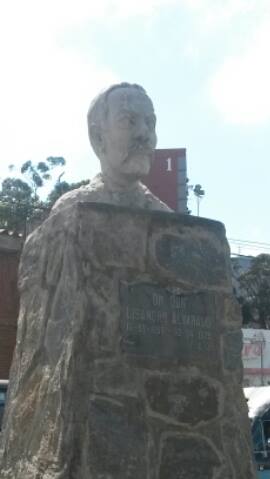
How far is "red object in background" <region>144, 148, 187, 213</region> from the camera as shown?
2675 cm

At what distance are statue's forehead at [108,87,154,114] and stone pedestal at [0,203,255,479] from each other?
31.3 inches

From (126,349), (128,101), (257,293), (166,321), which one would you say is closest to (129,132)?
(128,101)

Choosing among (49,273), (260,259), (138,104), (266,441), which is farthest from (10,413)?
(260,259)

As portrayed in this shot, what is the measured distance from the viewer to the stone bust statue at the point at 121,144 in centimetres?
582

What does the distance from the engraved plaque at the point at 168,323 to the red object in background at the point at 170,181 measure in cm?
2088

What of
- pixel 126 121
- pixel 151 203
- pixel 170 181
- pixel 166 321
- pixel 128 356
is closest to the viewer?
pixel 128 356

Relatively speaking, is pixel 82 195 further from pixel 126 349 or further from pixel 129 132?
pixel 126 349

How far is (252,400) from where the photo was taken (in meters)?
13.9

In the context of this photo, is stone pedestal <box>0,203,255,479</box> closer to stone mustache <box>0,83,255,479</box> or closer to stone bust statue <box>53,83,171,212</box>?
stone mustache <box>0,83,255,479</box>

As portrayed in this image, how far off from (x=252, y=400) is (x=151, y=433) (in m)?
9.16

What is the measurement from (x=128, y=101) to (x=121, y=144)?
0.91 ft

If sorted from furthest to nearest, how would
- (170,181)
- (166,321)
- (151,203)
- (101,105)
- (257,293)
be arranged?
(257,293) → (170,181) → (151,203) → (101,105) → (166,321)

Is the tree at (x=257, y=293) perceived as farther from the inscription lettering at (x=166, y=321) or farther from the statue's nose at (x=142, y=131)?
the inscription lettering at (x=166, y=321)

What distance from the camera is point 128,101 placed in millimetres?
5828
